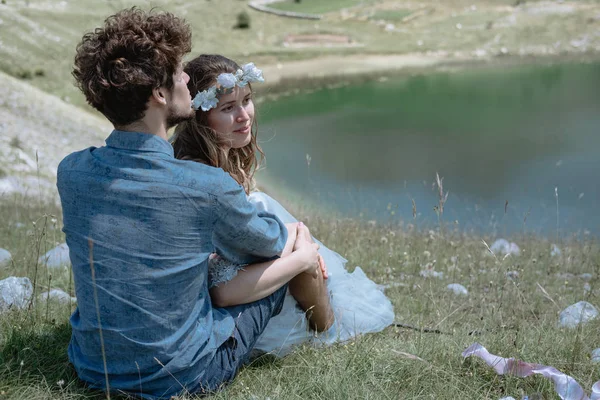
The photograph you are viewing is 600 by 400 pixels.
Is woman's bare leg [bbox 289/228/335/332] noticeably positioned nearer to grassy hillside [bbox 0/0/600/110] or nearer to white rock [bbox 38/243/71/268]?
white rock [bbox 38/243/71/268]

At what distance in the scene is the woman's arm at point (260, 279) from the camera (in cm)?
315

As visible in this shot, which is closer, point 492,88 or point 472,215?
point 472,215

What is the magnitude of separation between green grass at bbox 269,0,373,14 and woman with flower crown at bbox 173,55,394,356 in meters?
30.2

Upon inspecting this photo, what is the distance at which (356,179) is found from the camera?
524 inches

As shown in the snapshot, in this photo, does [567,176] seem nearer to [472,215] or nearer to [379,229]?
[472,215]

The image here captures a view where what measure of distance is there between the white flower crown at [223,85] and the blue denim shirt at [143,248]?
0.84m

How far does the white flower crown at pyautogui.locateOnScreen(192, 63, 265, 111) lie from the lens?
363 cm

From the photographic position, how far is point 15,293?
3.84 m

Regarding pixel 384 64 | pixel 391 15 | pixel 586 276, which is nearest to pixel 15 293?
pixel 586 276

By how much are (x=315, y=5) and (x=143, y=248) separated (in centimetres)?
3296

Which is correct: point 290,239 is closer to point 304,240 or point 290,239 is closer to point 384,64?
point 304,240

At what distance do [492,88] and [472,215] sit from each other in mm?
12395

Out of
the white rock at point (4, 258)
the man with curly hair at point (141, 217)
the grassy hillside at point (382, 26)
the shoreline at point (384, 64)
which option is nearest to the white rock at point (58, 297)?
the white rock at point (4, 258)

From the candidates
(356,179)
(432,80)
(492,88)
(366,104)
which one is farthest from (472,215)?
A: (432,80)
